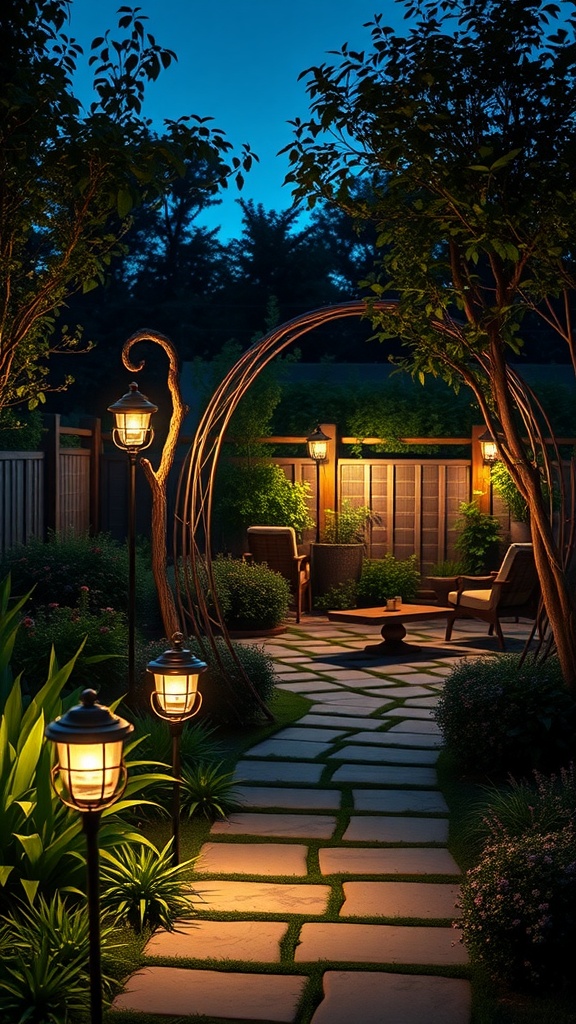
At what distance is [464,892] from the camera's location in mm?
3750

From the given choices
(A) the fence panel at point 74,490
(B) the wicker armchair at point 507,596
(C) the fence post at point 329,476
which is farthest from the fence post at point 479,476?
(A) the fence panel at point 74,490

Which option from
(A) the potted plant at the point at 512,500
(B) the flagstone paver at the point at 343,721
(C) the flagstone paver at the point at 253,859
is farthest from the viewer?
(A) the potted plant at the point at 512,500

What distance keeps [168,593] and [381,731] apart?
1.58 meters

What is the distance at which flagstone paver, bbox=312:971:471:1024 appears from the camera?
10.3 feet

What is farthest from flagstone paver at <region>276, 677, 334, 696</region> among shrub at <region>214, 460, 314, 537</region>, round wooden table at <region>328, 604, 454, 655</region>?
shrub at <region>214, 460, 314, 537</region>

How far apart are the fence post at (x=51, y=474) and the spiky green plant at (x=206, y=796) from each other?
6139mm

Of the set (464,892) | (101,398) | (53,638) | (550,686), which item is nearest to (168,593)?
(53,638)

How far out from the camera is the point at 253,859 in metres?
4.60

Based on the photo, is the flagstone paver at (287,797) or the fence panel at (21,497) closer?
the flagstone paver at (287,797)

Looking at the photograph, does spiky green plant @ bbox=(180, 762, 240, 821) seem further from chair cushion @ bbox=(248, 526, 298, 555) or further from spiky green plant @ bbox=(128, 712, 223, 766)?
chair cushion @ bbox=(248, 526, 298, 555)

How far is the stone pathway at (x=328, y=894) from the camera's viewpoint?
3297 millimetres

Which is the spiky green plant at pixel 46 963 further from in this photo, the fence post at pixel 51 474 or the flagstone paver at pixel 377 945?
the fence post at pixel 51 474

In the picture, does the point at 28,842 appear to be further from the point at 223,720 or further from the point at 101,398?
the point at 101,398

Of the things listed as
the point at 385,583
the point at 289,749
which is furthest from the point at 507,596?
the point at 289,749
